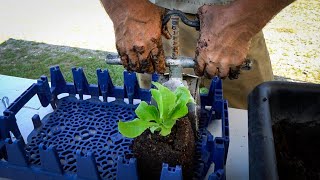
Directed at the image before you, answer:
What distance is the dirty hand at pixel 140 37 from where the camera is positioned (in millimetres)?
836

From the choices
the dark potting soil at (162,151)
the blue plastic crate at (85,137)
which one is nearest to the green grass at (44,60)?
the blue plastic crate at (85,137)

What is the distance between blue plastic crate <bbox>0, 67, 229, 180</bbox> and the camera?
0.74m

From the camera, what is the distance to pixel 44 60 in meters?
2.45

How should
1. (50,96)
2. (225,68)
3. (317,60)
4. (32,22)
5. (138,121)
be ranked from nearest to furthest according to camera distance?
(138,121) → (225,68) → (50,96) → (317,60) → (32,22)

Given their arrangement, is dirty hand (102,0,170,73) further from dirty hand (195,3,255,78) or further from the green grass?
the green grass

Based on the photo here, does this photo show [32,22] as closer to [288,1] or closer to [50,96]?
[50,96]

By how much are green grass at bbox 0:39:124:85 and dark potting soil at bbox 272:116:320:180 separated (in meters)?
1.60

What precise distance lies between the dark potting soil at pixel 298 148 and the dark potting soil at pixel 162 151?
0.17 meters

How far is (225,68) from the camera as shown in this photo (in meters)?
0.82

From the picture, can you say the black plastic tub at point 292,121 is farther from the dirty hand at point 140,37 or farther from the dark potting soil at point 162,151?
the dirty hand at point 140,37

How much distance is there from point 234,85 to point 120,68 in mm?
1072

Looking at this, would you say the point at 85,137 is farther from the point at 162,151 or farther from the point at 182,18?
the point at 182,18

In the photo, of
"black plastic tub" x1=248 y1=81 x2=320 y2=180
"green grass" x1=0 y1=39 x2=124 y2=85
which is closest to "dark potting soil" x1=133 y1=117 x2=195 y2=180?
"black plastic tub" x1=248 y1=81 x2=320 y2=180

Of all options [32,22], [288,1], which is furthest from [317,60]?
[32,22]
